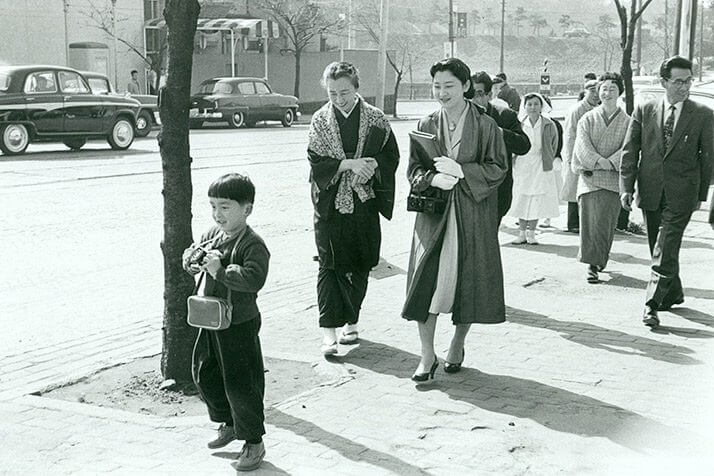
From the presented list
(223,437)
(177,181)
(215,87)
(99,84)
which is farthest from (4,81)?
(223,437)

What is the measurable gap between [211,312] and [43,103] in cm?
1892

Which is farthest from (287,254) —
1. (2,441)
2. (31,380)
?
(2,441)

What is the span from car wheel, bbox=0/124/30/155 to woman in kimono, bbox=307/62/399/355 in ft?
53.6

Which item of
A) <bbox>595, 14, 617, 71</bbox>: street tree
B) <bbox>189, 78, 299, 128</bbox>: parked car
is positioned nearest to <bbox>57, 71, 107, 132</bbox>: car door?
<bbox>189, 78, 299, 128</bbox>: parked car

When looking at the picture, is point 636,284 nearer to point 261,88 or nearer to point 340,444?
point 340,444

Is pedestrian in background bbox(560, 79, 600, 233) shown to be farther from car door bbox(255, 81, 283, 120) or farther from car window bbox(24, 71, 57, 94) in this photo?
car door bbox(255, 81, 283, 120)

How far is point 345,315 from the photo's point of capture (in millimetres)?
6945

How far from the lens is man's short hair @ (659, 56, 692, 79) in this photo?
7414mm

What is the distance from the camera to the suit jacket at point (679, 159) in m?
7.57

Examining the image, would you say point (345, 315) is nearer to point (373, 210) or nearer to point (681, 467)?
point (373, 210)

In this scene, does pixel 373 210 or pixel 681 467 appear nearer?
pixel 681 467

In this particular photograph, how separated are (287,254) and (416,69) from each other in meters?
109

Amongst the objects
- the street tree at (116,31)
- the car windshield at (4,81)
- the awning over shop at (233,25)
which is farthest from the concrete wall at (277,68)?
the car windshield at (4,81)

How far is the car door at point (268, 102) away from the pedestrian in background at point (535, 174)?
2404 centimetres
